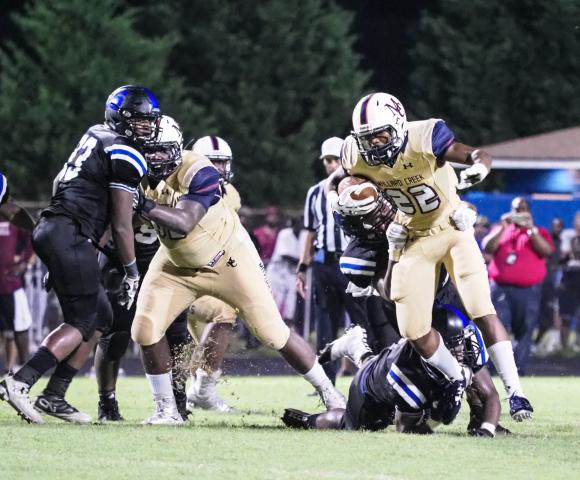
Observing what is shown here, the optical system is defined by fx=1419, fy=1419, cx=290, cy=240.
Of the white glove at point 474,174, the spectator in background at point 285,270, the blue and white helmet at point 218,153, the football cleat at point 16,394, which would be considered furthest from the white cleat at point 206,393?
the spectator in background at point 285,270

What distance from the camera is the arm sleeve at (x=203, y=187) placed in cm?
714

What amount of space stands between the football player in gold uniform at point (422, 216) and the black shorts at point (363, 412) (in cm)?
39

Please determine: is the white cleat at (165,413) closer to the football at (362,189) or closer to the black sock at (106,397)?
the black sock at (106,397)

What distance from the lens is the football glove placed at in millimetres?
6992

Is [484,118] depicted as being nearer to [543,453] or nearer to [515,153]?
[515,153]

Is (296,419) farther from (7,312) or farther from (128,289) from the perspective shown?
(7,312)

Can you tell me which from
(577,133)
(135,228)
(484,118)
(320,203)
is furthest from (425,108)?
(135,228)

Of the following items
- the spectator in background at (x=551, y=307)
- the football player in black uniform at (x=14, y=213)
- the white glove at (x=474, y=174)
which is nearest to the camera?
the white glove at (x=474, y=174)

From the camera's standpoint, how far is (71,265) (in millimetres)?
7309

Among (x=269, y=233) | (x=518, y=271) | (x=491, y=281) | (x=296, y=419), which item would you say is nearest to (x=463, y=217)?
(x=296, y=419)

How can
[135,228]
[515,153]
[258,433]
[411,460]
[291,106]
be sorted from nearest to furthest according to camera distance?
1. [411,460]
2. [258,433]
3. [135,228]
4. [515,153]
5. [291,106]

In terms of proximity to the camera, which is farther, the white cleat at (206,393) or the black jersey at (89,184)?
the white cleat at (206,393)

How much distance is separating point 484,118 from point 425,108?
1.24m

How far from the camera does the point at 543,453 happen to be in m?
6.29
